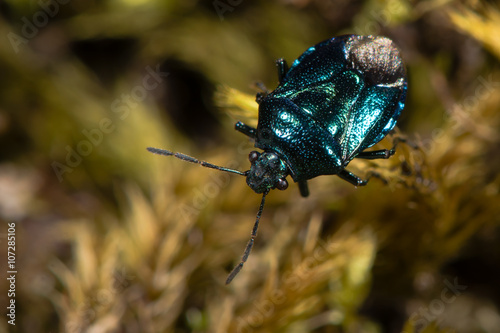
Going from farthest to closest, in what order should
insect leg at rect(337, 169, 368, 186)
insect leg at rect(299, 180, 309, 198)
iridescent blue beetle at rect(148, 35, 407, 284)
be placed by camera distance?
insect leg at rect(299, 180, 309, 198), insect leg at rect(337, 169, 368, 186), iridescent blue beetle at rect(148, 35, 407, 284)

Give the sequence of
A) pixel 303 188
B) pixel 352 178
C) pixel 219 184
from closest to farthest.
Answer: pixel 352 178 → pixel 303 188 → pixel 219 184

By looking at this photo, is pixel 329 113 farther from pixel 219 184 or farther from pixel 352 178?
pixel 219 184

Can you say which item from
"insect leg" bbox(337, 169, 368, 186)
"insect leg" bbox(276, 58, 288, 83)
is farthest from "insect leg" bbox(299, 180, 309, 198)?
"insect leg" bbox(276, 58, 288, 83)

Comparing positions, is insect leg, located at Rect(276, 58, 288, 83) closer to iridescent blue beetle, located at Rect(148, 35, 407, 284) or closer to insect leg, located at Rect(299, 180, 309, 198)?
iridescent blue beetle, located at Rect(148, 35, 407, 284)

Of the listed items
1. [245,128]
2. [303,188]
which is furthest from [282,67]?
[303,188]

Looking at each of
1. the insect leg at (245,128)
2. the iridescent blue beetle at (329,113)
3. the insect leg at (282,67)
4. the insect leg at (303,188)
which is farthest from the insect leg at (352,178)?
the insect leg at (282,67)

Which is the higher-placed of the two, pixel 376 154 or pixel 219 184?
pixel 376 154

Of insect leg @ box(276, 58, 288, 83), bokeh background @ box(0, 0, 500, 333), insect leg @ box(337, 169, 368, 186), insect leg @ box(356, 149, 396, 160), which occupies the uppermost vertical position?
insect leg @ box(276, 58, 288, 83)

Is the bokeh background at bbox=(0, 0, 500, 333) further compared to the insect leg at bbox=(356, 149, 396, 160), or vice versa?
the bokeh background at bbox=(0, 0, 500, 333)

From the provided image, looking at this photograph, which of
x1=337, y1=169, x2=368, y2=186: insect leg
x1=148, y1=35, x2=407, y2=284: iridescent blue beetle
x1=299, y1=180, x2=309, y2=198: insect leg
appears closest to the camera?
x1=148, y1=35, x2=407, y2=284: iridescent blue beetle

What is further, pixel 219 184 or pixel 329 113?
pixel 219 184
